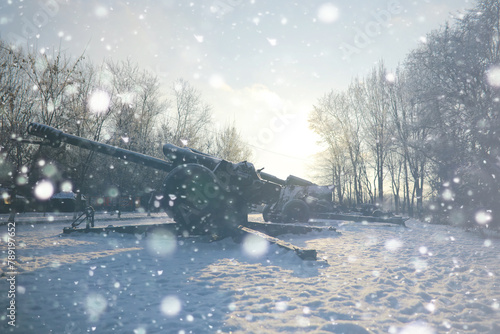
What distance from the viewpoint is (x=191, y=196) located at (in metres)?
6.16

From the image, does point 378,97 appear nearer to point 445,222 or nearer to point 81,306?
point 445,222

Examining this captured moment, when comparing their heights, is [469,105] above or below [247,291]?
above

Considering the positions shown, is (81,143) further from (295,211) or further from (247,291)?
(295,211)

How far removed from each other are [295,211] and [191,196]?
7631 mm

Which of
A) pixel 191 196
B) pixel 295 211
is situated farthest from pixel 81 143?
pixel 295 211

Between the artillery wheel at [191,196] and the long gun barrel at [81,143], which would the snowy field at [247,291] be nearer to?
the artillery wheel at [191,196]

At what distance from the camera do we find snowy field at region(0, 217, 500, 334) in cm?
263

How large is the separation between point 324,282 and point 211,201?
3.20 metres

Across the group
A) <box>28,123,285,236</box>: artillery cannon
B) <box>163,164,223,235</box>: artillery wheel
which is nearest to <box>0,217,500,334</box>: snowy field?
<box>163,164,223,235</box>: artillery wheel

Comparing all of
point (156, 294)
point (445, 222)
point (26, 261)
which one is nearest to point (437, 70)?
point (445, 222)

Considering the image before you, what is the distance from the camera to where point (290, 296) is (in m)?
3.37

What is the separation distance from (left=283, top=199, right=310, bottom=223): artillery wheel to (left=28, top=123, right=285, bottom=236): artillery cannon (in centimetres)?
536

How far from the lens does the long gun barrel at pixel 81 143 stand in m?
6.29

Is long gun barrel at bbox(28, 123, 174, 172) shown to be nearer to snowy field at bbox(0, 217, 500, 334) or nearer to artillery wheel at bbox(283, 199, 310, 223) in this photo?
snowy field at bbox(0, 217, 500, 334)
